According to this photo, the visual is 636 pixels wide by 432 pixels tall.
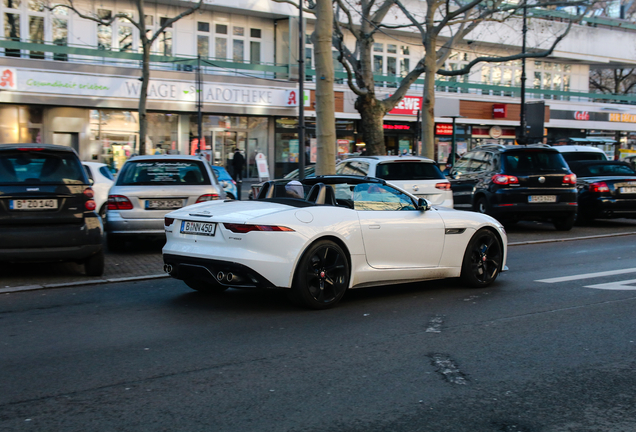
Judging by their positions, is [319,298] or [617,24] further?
[617,24]

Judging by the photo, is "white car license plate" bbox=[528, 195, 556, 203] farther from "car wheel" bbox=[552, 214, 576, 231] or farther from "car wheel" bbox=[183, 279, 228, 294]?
"car wheel" bbox=[183, 279, 228, 294]

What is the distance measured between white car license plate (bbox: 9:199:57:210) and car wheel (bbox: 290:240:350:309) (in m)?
3.47

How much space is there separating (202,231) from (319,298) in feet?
4.29

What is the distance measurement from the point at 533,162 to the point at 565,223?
159 centimetres

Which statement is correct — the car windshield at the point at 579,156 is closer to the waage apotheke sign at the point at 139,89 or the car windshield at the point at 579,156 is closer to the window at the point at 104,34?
the waage apotheke sign at the point at 139,89

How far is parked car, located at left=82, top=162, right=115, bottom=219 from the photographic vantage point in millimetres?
14531

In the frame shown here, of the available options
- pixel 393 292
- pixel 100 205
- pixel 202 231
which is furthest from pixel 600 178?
pixel 202 231

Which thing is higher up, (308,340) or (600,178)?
(600,178)

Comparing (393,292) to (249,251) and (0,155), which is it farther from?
(0,155)

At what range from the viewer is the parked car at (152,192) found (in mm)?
11016

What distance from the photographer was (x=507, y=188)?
14.6m

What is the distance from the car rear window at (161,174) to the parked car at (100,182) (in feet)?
10.2

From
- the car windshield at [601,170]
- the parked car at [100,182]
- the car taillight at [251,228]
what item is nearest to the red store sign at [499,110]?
the car windshield at [601,170]

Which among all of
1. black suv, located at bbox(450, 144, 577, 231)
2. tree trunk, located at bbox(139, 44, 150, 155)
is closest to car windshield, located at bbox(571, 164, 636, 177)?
black suv, located at bbox(450, 144, 577, 231)
